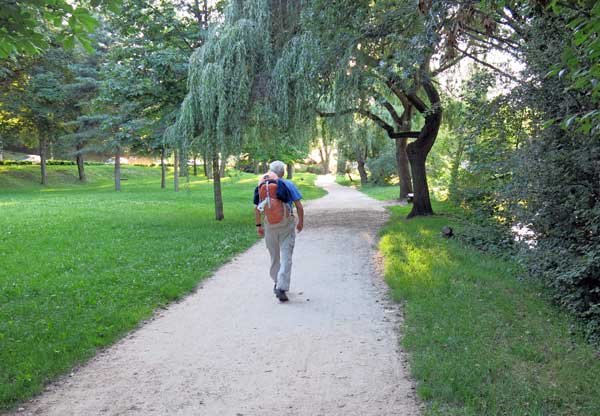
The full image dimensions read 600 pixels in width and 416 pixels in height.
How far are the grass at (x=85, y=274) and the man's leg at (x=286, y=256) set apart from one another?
5.40 ft

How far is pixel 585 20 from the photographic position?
3582 millimetres

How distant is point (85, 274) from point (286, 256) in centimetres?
381

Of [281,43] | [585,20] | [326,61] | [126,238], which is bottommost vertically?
[126,238]

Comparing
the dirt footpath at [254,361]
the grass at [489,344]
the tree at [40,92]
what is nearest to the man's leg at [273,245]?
the dirt footpath at [254,361]

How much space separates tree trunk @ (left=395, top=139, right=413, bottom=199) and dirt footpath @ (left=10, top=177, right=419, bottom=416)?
14791mm

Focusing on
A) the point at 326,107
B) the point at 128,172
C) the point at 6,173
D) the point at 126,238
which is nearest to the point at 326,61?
the point at 326,107

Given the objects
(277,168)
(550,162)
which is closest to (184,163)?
(277,168)

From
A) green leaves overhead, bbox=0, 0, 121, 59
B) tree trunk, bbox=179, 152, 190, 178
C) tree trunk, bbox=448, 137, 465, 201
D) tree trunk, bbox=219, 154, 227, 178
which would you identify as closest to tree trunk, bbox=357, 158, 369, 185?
tree trunk, bbox=448, 137, 465, 201

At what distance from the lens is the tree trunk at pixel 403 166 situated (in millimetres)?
21469

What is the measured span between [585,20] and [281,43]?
1033 cm

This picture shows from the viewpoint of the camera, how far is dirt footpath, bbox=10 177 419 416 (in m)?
3.66

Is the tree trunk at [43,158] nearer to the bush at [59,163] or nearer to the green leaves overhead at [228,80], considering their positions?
the bush at [59,163]

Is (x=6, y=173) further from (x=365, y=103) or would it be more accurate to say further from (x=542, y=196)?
(x=542, y=196)

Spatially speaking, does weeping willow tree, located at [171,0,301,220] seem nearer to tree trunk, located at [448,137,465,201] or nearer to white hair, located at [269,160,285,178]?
tree trunk, located at [448,137,465,201]
